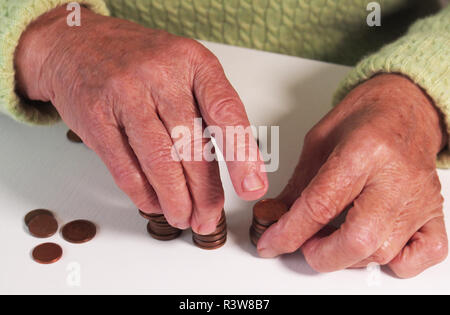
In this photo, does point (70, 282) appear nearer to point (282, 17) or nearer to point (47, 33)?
point (47, 33)

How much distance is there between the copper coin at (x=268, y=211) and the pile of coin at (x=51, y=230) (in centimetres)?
26

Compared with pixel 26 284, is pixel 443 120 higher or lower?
higher

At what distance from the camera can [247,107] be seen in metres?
1.17

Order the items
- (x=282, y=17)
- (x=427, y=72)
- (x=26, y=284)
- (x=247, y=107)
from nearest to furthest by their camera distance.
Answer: (x=26, y=284)
(x=427, y=72)
(x=247, y=107)
(x=282, y=17)

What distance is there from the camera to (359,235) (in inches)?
31.3

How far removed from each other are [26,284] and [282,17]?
0.84m

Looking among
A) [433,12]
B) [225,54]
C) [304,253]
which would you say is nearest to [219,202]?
[304,253]

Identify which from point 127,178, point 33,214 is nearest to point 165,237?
point 127,178

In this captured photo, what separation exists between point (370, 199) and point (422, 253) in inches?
4.8

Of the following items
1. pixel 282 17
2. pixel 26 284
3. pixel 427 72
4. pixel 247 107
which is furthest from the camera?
pixel 282 17

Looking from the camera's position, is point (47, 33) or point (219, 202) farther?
point (47, 33)

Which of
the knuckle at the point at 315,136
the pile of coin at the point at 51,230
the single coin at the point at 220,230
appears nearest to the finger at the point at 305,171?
the knuckle at the point at 315,136

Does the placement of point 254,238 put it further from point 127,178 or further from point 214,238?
point 127,178

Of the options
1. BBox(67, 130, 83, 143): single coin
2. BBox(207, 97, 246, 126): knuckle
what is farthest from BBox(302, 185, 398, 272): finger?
BBox(67, 130, 83, 143): single coin
